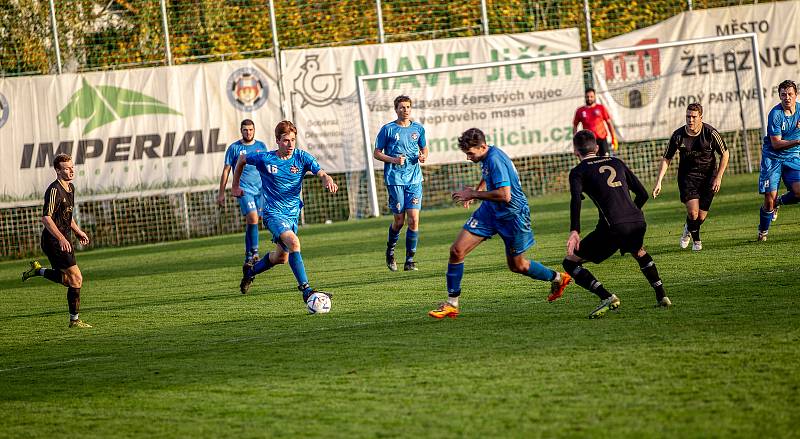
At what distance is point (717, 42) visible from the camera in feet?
80.0

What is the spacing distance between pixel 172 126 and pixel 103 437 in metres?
17.9

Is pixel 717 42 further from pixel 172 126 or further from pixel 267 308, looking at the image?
pixel 267 308

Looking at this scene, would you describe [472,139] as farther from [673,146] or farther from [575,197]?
[673,146]

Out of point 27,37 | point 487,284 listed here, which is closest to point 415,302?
point 487,284

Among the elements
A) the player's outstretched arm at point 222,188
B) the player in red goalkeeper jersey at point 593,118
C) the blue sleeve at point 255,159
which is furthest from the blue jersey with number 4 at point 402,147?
the player in red goalkeeper jersey at point 593,118

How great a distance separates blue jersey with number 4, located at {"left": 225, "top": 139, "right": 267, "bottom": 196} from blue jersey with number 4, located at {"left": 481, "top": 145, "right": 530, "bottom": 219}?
5.99 meters

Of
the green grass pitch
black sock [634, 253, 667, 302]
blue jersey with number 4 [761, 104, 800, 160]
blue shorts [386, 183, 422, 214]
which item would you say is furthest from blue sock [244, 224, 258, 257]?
blue jersey with number 4 [761, 104, 800, 160]

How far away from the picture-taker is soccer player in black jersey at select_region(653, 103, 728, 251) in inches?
475

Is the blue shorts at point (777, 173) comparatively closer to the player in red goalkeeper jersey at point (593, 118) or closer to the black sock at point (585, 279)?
the black sock at point (585, 279)

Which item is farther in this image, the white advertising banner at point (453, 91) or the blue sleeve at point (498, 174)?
the white advertising banner at point (453, 91)

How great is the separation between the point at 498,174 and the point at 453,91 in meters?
16.0

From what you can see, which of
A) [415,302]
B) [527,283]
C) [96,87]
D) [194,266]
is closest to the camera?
[415,302]

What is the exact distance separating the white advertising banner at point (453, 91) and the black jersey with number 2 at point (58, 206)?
12777mm

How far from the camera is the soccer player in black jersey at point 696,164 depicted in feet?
39.6
